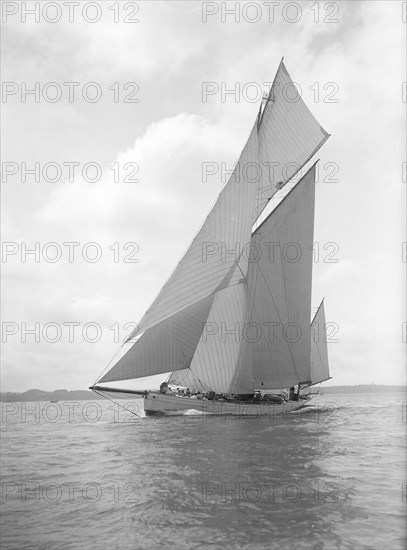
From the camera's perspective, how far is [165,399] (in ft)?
114

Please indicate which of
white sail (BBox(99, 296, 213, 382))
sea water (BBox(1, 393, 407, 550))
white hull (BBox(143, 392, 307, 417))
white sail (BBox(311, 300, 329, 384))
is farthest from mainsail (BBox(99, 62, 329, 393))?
sea water (BBox(1, 393, 407, 550))

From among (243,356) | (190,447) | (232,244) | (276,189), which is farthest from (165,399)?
(276,189)

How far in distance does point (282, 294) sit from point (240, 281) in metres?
4.82

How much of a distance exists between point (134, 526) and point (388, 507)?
5.73m

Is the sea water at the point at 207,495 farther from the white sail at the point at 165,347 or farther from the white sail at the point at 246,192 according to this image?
the white sail at the point at 246,192

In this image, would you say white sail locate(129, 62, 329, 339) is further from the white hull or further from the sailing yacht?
the white hull

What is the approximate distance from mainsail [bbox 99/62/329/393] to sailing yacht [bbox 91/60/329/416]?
8 centimetres

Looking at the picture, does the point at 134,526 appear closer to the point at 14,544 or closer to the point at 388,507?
the point at 14,544

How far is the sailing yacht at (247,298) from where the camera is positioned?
31.6 m

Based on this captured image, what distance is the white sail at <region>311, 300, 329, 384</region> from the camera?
51.2 metres

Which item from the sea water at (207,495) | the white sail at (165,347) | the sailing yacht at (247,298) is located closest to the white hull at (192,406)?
the sailing yacht at (247,298)

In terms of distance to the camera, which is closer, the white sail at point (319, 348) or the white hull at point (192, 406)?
the white hull at point (192, 406)

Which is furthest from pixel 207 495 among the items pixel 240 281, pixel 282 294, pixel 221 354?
pixel 282 294

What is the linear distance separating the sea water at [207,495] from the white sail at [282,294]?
1700 centimetres
